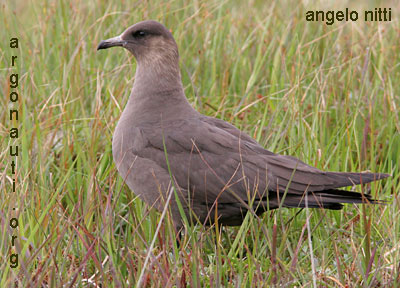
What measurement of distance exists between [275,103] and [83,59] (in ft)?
4.37

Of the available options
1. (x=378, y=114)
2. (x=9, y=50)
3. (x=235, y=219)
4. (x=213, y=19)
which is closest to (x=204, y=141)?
(x=235, y=219)

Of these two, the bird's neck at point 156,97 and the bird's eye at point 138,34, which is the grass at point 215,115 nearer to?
the bird's neck at point 156,97

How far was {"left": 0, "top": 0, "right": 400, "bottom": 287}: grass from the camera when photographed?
9.18 feet

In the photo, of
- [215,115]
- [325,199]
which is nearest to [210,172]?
[325,199]

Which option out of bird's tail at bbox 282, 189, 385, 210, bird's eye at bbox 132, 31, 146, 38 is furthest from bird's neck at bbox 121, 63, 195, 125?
bird's tail at bbox 282, 189, 385, 210

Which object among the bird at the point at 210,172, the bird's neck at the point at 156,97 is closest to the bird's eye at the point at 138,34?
the bird's neck at the point at 156,97

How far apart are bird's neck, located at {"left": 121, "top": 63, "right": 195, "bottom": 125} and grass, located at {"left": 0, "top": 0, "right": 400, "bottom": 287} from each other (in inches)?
9.1

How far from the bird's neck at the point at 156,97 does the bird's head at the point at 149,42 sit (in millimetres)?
62

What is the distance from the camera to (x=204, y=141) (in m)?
Result: 3.46

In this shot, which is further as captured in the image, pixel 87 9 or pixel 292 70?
pixel 87 9

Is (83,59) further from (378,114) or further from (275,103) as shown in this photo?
(378,114)

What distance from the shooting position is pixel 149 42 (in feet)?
12.9

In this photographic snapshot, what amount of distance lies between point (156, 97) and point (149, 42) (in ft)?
1.28

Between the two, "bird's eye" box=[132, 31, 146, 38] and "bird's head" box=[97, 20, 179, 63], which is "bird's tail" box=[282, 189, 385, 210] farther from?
"bird's eye" box=[132, 31, 146, 38]
